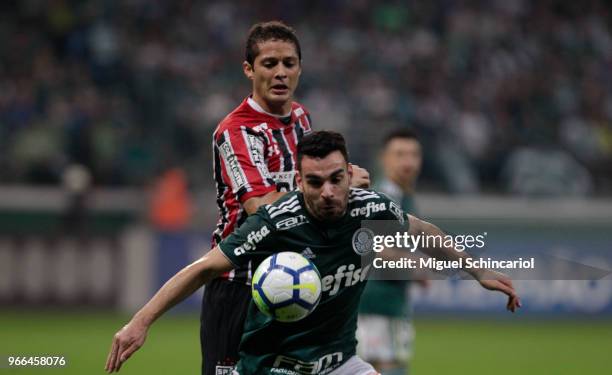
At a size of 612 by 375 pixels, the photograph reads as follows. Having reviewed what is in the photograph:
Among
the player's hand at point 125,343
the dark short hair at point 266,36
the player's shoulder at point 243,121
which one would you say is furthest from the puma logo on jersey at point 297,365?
the dark short hair at point 266,36

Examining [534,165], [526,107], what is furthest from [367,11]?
[534,165]

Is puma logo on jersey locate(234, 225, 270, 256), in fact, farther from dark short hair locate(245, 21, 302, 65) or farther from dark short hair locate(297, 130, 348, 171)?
dark short hair locate(245, 21, 302, 65)

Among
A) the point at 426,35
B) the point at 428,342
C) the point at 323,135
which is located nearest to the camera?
the point at 323,135

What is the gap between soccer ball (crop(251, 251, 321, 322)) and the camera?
201 inches

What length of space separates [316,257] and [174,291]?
725 mm

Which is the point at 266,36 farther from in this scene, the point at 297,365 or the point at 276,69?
the point at 297,365

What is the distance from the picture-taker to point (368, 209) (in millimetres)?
5457

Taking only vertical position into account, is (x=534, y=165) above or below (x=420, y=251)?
above

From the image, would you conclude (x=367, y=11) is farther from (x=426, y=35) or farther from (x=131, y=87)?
(x=131, y=87)

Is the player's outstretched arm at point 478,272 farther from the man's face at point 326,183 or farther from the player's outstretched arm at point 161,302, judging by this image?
the player's outstretched arm at point 161,302

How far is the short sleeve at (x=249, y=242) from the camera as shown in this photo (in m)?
5.28

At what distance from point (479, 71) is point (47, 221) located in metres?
7.86

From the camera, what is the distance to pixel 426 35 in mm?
20016

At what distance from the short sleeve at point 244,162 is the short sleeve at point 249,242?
413 mm
